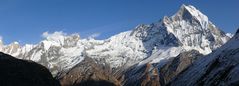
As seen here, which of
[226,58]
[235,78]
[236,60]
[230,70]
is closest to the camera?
[235,78]

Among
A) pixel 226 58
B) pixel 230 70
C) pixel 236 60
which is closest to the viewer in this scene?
pixel 230 70

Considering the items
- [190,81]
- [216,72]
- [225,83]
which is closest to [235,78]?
[225,83]

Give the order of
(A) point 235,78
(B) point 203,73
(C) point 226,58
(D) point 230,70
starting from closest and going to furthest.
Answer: (A) point 235,78, (D) point 230,70, (C) point 226,58, (B) point 203,73

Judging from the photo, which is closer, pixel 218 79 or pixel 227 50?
pixel 218 79

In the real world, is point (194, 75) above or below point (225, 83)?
above

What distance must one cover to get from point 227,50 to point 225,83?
150 ft

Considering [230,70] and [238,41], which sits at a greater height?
[238,41]

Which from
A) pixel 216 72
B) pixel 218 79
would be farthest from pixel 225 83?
pixel 216 72

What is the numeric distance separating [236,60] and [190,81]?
34408 mm

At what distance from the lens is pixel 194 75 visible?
190250 mm

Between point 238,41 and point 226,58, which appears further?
point 238,41

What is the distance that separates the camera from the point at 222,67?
160000 mm

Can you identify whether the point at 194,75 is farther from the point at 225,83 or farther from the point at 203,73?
the point at 225,83

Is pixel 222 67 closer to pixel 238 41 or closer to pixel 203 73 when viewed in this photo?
pixel 203 73
